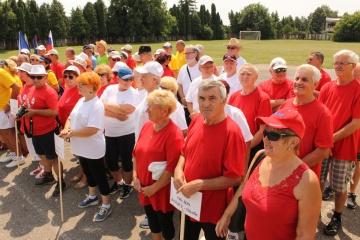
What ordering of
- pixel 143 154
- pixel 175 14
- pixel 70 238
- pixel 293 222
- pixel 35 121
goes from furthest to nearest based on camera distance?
pixel 175 14
pixel 35 121
pixel 70 238
pixel 143 154
pixel 293 222

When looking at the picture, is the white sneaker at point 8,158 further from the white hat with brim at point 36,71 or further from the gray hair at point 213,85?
the gray hair at point 213,85

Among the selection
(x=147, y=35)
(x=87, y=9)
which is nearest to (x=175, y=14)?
(x=147, y=35)

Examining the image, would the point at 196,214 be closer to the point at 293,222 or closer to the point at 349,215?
Result: the point at 293,222

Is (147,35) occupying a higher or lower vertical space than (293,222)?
higher

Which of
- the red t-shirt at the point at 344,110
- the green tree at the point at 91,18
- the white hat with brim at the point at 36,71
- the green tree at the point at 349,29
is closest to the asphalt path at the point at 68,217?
the red t-shirt at the point at 344,110

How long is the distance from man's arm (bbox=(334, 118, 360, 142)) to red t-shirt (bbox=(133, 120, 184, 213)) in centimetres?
211

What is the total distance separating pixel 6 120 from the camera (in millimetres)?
6254

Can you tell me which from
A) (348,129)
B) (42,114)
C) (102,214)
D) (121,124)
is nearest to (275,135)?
(348,129)

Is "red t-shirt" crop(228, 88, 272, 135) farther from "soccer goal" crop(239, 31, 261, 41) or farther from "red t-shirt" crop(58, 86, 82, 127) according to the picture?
"soccer goal" crop(239, 31, 261, 41)

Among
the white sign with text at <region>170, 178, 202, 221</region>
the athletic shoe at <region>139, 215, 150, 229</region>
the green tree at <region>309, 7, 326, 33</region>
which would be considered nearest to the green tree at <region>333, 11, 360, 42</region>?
the green tree at <region>309, 7, 326, 33</region>

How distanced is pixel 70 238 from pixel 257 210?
292 centimetres

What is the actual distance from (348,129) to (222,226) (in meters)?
2.22

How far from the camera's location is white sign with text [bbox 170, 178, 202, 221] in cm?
262

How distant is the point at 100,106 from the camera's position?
418 centimetres
